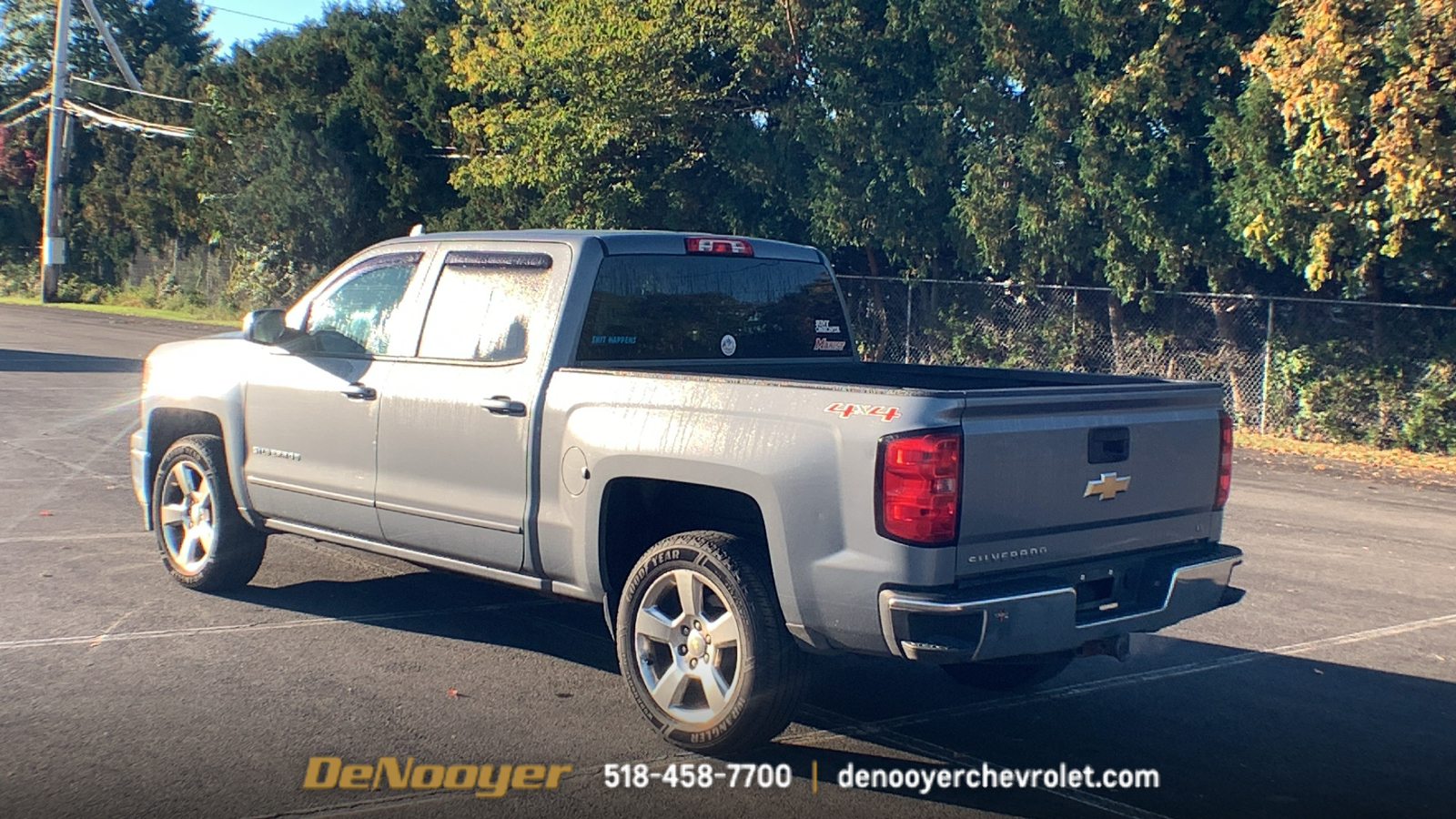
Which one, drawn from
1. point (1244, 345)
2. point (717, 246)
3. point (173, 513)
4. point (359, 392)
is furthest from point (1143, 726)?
point (1244, 345)

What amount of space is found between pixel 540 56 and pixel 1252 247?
13304 millimetres

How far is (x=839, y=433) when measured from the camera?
15.4 feet

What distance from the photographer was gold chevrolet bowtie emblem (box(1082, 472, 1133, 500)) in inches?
198

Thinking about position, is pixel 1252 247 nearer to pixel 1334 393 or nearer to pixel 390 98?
pixel 1334 393

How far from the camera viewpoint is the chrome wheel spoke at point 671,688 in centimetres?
517

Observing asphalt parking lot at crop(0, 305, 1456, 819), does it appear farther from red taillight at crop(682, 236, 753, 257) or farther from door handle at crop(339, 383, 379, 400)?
red taillight at crop(682, 236, 753, 257)

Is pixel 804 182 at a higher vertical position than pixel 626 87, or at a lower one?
lower

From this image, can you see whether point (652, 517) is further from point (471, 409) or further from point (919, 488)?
point (919, 488)

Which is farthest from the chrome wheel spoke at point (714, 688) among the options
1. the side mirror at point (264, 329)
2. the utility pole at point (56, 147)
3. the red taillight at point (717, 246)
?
the utility pole at point (56, 147)

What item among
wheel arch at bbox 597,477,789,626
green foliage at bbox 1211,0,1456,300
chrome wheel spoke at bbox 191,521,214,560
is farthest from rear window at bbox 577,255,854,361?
green foliage at bbox 1211,0,1456,300

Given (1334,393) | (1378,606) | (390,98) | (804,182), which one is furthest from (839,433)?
(390,98)

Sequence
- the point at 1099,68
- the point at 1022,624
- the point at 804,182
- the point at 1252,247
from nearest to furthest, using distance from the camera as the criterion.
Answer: the point at 1022,624 → the point at 1252,247 → the point at 1099,68 → the point at 804,182

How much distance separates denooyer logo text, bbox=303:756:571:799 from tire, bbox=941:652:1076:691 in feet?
6.68

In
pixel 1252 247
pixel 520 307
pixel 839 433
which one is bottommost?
→ pixel 839 433
